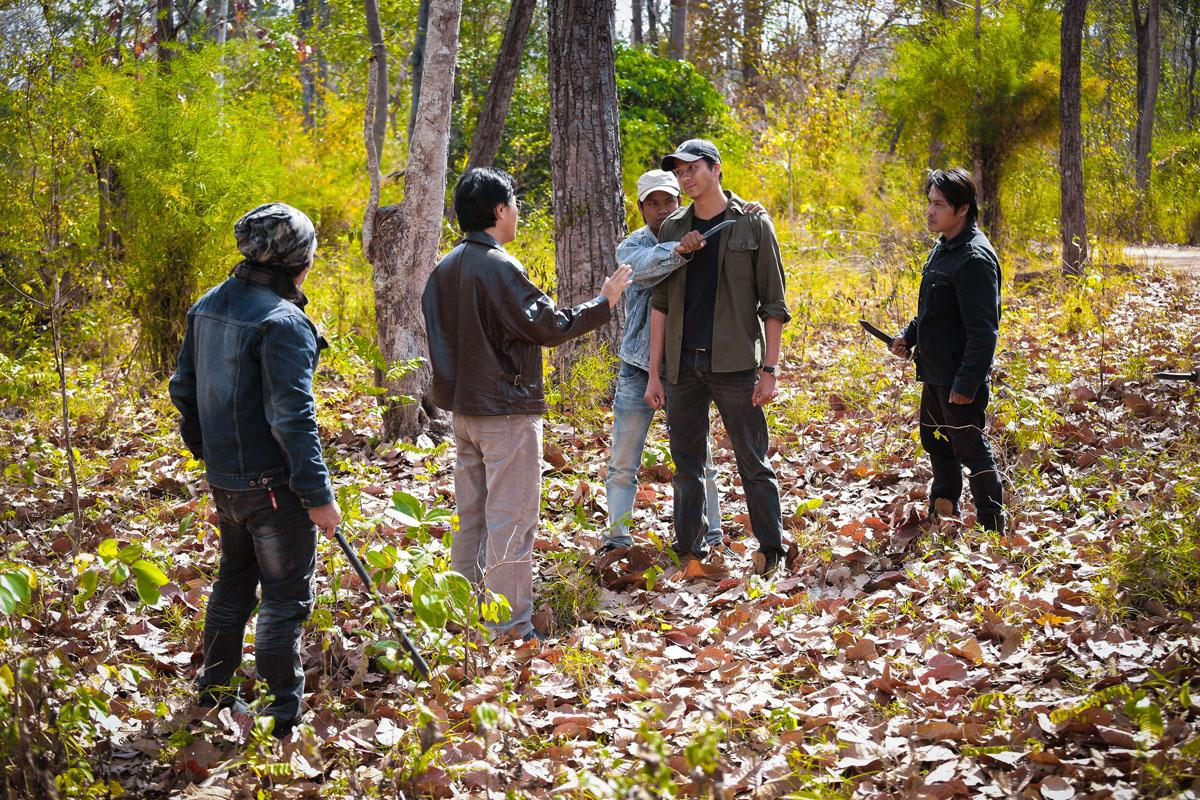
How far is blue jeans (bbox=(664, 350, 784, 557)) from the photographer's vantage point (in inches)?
185

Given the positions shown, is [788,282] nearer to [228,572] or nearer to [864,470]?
[864,470]

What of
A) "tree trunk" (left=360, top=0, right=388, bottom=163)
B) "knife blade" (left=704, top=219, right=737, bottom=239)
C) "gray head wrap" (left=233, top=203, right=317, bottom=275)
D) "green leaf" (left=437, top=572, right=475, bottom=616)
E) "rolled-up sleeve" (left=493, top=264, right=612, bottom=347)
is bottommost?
"green leaf" (left=437, top=572, right=475, bottom=616)

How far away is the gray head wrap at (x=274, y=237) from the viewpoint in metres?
3.30

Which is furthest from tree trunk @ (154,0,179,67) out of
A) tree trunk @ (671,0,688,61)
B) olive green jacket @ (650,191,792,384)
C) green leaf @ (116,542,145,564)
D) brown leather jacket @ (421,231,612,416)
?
tree trunk @ (671,0,688,61)

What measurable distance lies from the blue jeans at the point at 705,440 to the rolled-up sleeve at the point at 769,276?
0.30m

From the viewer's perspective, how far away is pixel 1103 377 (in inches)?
281

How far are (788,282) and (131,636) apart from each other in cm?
839

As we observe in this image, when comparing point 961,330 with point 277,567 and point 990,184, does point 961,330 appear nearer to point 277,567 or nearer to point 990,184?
point 277,567

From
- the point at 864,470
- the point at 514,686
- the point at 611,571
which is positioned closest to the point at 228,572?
the point at 514,686

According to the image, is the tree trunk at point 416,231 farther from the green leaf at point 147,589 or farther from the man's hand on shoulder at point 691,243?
the green leaf at point 147,589

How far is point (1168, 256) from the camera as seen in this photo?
1321cm

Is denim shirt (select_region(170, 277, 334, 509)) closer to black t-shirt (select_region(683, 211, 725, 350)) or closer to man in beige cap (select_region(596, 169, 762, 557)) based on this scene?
black t-shirt (select_region(683, 211, 725, 350))

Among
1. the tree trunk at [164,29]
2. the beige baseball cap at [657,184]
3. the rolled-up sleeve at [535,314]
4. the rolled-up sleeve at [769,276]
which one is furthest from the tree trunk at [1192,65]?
the rolled-up sleeve at [535,314]

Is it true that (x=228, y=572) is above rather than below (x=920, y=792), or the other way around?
above
